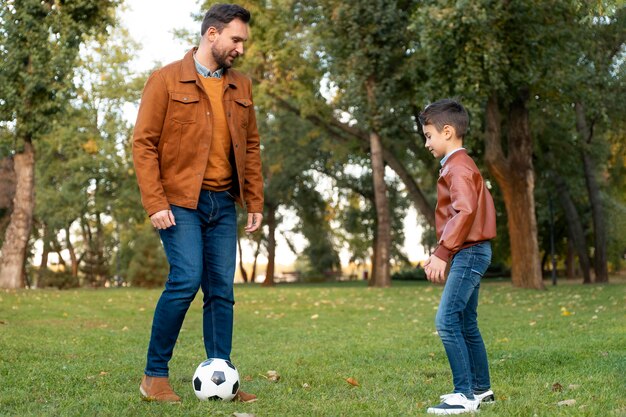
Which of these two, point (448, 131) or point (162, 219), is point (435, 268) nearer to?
point (448, 131)

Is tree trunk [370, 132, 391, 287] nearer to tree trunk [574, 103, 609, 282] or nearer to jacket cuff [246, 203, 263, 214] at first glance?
tree trunk [574, 103, 609, 282]

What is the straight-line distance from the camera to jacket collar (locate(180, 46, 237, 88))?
5.64 meters

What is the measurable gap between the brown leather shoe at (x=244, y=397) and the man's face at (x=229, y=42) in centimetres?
232

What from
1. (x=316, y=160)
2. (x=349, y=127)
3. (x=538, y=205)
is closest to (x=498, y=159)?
(x=349, y=127)

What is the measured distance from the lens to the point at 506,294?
20.7 meters

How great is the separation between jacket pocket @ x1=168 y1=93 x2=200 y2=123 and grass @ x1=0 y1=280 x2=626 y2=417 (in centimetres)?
195

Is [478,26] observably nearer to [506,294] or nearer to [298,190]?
[506,294]

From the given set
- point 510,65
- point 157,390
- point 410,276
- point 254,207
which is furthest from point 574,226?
point 157,390

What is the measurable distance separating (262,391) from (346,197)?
128ft

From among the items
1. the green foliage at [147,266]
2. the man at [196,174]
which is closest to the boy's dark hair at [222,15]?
the man at [196,174]

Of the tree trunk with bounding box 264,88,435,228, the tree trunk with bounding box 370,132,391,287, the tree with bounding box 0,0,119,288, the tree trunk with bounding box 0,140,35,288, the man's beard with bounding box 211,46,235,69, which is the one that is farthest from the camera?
the tree trunk with bounding box 264,88,435,228

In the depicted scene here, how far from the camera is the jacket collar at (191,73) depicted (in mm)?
5641

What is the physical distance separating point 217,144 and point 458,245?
189cm

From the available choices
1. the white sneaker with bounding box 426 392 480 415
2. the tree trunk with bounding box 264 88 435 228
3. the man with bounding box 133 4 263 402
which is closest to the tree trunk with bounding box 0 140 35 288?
the tree trunk with bounding box 264 88 435 228
